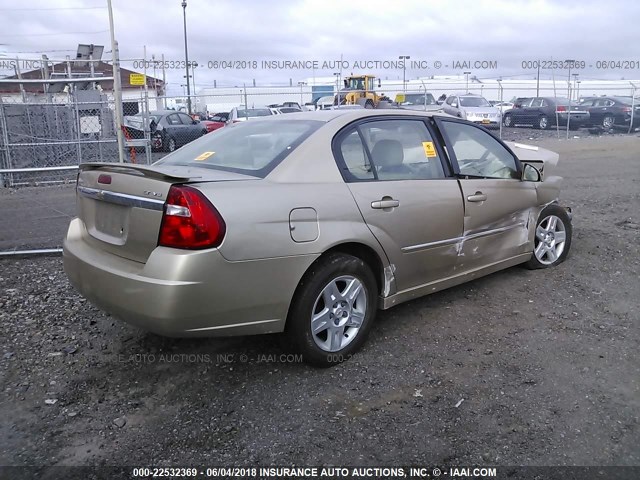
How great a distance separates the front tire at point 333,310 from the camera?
329 cm

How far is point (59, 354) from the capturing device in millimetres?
3771

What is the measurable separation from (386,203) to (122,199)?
1.66 meters

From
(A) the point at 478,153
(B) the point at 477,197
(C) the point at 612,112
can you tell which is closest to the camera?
(B) the point at 477,197

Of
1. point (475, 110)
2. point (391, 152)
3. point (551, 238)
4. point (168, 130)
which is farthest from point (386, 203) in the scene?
point (475, 110)

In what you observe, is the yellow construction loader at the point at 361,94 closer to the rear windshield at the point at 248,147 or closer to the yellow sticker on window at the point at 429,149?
the yellow sticker on window at the point at 429,149

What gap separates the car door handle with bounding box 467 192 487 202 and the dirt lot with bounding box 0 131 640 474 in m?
0.87

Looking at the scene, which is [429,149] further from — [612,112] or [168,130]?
[612,112]

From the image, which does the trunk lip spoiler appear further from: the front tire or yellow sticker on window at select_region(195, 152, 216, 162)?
the front tire

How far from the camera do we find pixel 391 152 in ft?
13.0

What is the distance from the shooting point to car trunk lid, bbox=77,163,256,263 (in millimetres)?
3014

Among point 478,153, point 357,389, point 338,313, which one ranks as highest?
point 478,153

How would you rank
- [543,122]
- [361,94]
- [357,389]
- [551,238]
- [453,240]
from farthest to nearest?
[361,94] < [543,122] < [551,238] < [453,240] < [357,389]

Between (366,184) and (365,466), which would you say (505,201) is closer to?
(366,184)

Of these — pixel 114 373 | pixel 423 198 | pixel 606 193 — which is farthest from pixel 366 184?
pixel 606 193
